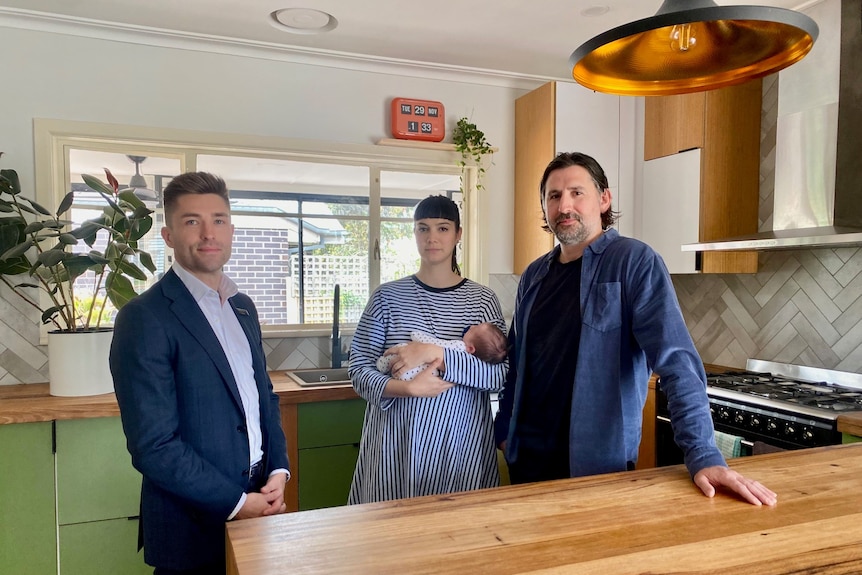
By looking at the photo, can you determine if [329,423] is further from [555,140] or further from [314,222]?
[555,140]

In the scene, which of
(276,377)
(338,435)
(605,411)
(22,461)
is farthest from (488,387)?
(22,461)

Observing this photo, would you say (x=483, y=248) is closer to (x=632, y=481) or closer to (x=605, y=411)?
(x=605, y=411)

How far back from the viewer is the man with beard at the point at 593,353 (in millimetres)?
1322

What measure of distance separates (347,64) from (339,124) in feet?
1.07

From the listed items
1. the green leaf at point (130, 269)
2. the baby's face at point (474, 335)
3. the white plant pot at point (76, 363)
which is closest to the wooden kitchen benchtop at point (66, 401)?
the white plant pot at point (76, 363)

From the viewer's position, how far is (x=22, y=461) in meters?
2.34

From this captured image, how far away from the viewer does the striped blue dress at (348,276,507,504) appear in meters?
1.77

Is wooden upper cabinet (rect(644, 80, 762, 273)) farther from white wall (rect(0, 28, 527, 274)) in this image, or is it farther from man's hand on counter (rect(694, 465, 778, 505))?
man's hand on counter (rect(694, 465, 778, 505))

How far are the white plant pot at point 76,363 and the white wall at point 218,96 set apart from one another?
A: 2.77 ft

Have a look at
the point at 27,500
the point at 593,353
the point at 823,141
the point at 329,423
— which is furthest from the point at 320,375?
the point at 823,141

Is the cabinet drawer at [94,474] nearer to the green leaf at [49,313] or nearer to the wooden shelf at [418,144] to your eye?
the green leaf at [49,313]

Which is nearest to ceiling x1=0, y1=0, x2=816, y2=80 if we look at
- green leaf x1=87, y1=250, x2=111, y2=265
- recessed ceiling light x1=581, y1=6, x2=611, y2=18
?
recessed ceiling light x1=581, y1=6, x2=611, y2=18

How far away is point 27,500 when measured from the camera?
2344 millimetres

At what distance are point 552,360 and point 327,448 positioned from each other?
1.51 meters
